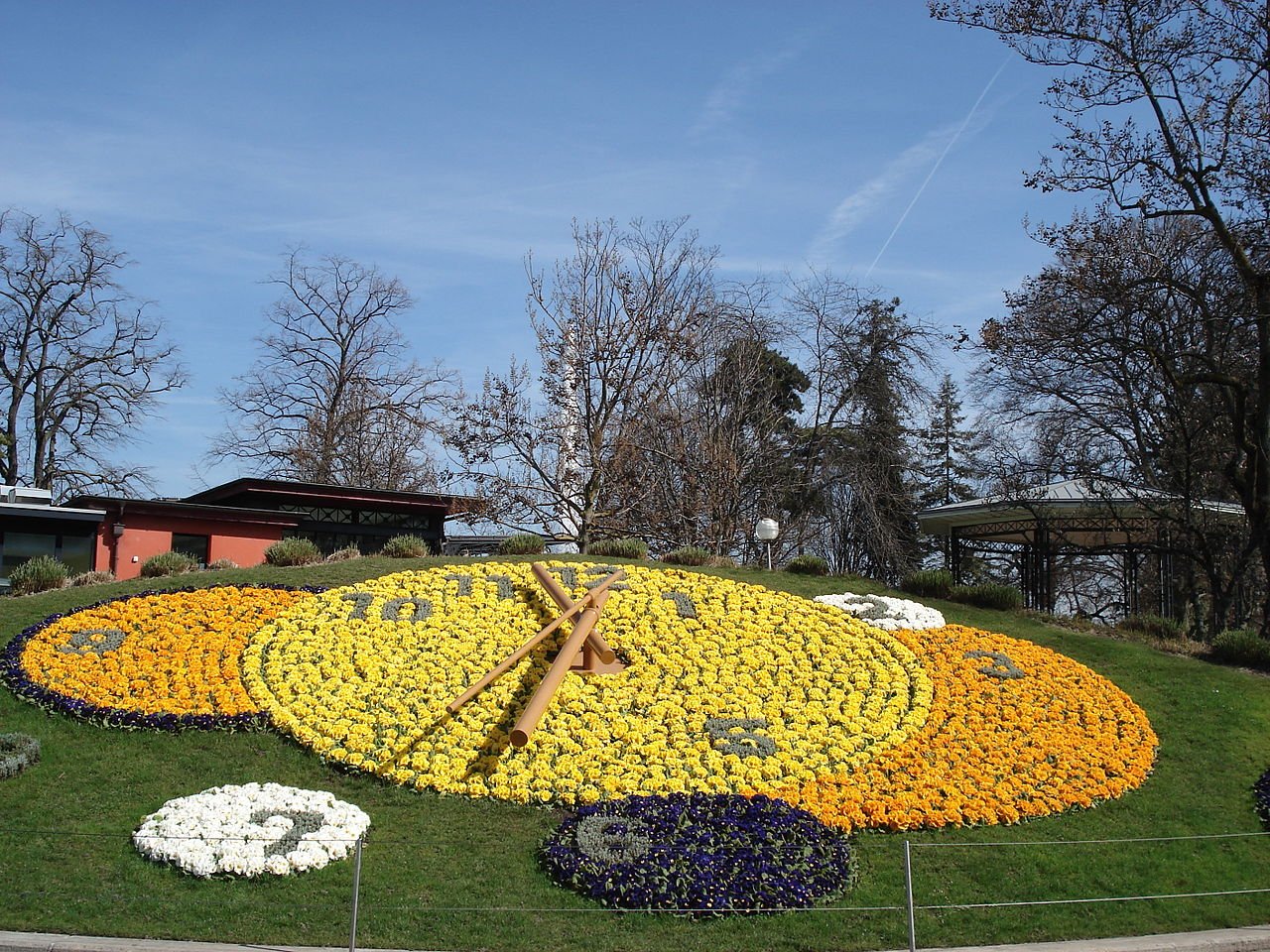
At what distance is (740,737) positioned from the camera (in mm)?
13672

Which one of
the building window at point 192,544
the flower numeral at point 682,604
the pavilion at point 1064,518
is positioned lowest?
the building window at point 192,544

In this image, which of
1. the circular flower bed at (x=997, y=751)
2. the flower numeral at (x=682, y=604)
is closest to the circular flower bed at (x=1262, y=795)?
the circular flower bed at (x=997, y=751)

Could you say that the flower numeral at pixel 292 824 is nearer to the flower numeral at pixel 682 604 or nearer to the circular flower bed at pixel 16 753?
the circular flower bed at pixel 16 753

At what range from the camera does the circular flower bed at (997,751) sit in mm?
11961

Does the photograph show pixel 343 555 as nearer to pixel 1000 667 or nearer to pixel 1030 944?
pixel 1000 667

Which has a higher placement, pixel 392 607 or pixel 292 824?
pixel 392 607

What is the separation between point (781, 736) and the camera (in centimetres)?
1377

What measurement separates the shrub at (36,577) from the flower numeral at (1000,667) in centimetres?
1574

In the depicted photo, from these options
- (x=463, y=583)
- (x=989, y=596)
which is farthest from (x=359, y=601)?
(x=989, y=596)

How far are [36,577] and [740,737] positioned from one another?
44.2 feet

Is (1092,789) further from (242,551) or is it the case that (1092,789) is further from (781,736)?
(242,551)

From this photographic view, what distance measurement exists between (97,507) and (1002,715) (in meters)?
19.9

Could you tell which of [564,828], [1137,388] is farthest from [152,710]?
[1137,388]

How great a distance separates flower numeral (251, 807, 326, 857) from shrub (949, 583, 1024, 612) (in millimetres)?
14092
